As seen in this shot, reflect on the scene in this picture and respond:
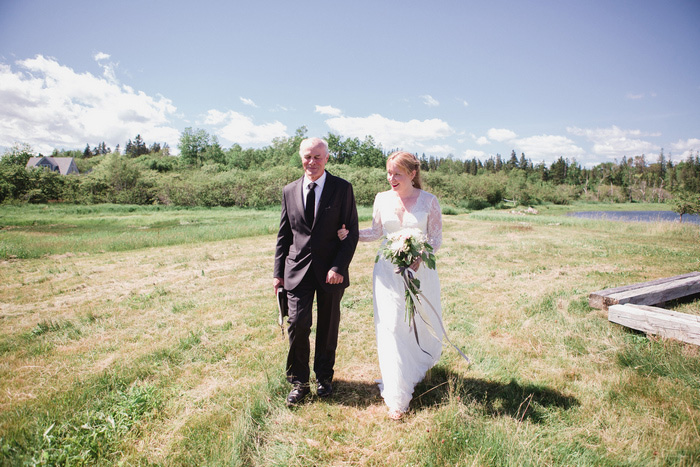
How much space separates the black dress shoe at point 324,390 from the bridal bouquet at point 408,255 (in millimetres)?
1273

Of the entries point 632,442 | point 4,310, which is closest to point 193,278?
point 4,310

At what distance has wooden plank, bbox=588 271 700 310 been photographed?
18.3 feet

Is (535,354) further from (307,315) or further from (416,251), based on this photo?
(307,315)

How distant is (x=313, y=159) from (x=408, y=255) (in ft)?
4.80

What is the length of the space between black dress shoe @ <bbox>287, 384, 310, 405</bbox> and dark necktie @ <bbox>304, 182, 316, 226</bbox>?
1894 mm

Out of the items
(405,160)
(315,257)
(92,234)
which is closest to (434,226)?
(405,160)

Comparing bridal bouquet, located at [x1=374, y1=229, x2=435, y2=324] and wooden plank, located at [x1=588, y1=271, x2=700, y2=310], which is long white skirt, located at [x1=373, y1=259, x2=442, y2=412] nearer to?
bridal bouquet, located at [x1=374, y1=229, x2=435, y2=324]

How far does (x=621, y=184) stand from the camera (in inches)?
4114

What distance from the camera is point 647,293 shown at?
5.63m

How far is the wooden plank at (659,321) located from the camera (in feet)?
13.6

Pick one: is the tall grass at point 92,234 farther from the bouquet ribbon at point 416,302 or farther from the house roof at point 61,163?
the house roof at point 61,163

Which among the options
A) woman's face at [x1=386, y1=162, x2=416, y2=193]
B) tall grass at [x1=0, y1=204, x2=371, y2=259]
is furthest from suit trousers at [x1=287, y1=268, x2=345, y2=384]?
tall grass at [x1=0, y1=204, x2=371, y2=259]

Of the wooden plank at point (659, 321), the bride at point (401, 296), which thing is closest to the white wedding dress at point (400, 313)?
the bride at point (401, 296)

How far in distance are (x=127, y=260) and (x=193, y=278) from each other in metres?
4.94
